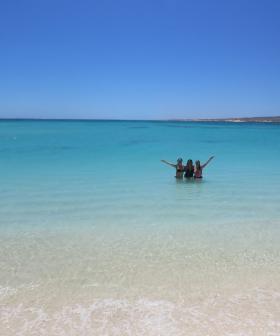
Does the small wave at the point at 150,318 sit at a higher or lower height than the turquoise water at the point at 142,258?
lower

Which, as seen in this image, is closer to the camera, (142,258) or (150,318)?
(150,318)

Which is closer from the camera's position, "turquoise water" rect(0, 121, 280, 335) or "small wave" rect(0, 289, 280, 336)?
"small wave" rect(0, 289, 280, 336)

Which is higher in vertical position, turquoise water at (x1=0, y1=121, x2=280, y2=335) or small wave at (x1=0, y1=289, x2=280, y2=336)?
turquoise water at (x1=0, y1=121, x2=280, y2=335)

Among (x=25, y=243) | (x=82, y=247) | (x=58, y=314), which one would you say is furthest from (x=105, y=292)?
(x=25, y=243)

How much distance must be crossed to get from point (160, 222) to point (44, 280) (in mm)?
3960

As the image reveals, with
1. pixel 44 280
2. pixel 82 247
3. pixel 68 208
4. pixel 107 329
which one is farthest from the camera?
pixel 68 208

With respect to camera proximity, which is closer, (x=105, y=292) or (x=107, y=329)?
(x=107, y=329)

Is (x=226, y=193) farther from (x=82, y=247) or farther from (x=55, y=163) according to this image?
(x=55, y=163)

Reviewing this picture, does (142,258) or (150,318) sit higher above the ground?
(142,258)

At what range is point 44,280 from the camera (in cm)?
582

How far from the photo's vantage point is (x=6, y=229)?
27.7 ft

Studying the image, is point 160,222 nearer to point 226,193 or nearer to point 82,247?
point 82,247

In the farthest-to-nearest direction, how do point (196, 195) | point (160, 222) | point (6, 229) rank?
point (196, 195)
point (160, 222)
point (6, 229)

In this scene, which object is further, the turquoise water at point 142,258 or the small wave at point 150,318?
the turquoise water at point 142,258
